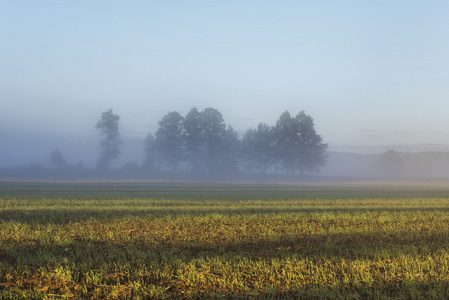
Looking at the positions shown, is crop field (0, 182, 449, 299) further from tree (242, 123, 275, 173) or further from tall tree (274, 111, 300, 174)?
tree (242, 123, 275, 173)

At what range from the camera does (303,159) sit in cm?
10919

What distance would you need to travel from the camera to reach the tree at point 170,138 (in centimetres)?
11284

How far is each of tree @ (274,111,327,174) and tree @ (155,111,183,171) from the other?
2610 centimetres

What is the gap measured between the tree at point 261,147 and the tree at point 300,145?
3.30 meters

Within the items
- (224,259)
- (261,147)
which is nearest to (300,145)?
(261,147)

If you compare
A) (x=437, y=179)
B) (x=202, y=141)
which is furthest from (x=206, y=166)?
(x=437, y=179)

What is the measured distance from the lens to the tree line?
11006 centimetres

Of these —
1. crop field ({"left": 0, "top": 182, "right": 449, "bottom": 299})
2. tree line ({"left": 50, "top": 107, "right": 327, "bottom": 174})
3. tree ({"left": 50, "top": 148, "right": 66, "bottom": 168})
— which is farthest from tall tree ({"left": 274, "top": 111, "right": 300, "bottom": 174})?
crop field ({"left": 0, "top": 182, "right": 449, "bottom": 299})

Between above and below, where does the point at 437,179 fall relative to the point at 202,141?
below

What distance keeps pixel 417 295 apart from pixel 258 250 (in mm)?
4811

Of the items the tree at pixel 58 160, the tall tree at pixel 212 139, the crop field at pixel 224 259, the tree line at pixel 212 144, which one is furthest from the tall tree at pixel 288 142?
the crop field at pixel 224 259

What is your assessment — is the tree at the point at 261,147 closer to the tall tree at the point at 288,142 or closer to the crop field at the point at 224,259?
the tall tree at the point at 288,142

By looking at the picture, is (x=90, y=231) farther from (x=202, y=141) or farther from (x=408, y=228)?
(x=202, y=141)

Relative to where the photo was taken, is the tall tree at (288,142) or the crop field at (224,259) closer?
the crop field at (224,259)
